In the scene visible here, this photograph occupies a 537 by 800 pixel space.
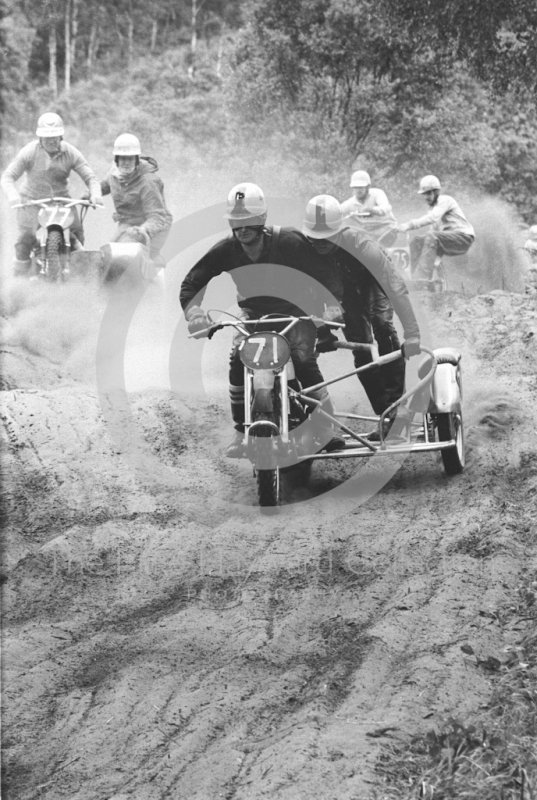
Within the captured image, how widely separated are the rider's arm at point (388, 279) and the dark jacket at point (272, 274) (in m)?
0.31

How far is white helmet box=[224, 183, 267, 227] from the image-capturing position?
6.92 m

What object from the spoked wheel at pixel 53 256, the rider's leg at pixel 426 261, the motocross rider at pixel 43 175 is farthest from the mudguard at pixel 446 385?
the rider's leg at pixel 426 261

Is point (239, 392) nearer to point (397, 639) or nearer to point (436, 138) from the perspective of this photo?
point (397, 639)

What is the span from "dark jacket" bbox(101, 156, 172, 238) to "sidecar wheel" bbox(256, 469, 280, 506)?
6.06 meters

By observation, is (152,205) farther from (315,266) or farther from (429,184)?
(315,266)

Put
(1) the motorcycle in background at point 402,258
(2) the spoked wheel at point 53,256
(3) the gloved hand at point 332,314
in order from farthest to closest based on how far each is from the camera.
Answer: (1) the motorcycle in background at point 402,258
(2) the spoked wheel at point 53,256
(3) the gloved hand at point 332,314

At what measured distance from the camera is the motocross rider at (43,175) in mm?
11969

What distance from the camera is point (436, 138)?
20188 mm

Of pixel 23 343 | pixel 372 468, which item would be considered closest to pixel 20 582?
pixel 372 468

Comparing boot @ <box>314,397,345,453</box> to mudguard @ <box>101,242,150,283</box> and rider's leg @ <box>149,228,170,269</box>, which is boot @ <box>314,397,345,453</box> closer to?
mudguard @ <box>101,242,150,283</box>

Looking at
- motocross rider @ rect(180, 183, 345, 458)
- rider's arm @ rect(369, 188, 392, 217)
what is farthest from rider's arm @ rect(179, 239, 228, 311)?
rider's arm @ rect(369, 188, 392, 217)

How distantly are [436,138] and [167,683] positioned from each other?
1750cm

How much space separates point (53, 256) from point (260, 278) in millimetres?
5178

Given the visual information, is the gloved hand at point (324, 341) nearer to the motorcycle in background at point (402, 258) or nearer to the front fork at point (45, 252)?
the front fork at point (45, 252)
